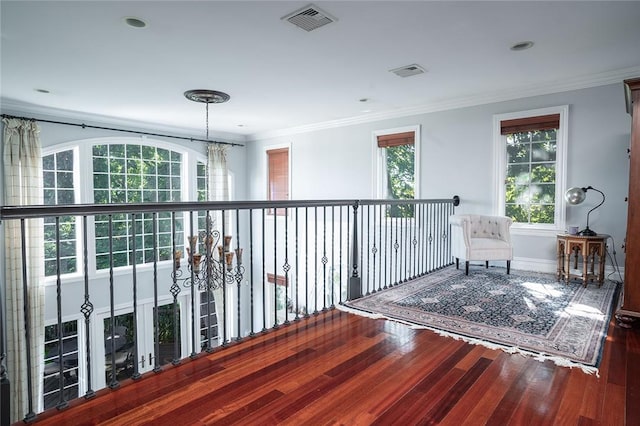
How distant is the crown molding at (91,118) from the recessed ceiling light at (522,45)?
5.96 m

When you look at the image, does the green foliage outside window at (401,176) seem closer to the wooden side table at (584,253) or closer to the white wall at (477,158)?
the white wall at (477,158)

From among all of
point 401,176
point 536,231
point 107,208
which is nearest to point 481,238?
point 536,231

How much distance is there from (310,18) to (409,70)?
63.3 inches

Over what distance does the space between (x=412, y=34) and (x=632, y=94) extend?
168cm

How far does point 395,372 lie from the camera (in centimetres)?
202

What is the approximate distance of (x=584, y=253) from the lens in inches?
152

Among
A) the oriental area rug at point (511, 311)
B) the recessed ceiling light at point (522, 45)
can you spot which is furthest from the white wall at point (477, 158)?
the recessed ceiling light at point (522, 45)

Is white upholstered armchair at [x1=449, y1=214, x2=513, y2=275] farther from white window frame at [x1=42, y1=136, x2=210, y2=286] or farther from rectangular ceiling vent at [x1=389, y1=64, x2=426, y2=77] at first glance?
white window frame at [x1=42, y1=136, x2=210, y2=286]

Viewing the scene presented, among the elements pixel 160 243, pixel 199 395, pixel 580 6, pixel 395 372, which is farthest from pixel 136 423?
pixel 160 243

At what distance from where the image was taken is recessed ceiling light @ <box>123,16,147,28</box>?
2.92 m

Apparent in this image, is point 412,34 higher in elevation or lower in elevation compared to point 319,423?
higher

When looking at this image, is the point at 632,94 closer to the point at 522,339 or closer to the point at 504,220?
the point at 522,339

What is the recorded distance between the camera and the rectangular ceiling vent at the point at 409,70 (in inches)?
158

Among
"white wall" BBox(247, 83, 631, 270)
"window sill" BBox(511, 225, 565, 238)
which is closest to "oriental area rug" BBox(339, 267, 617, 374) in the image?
"window sill" BBox(511, 225, 565, 238)
